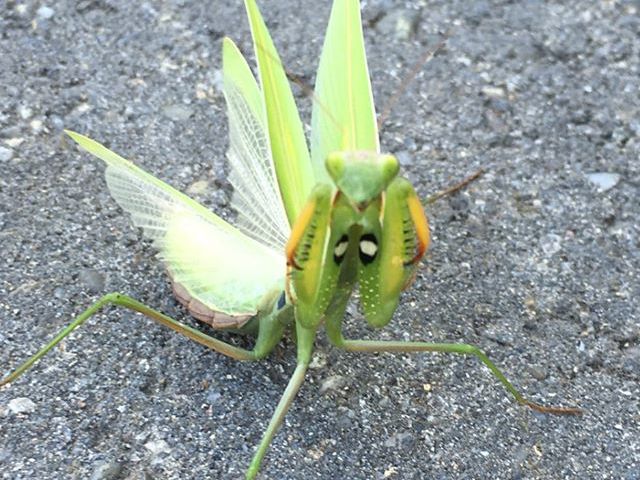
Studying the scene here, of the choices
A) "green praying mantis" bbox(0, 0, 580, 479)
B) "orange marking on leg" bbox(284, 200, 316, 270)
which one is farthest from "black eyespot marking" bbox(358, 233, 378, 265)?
"orange marking on leg" bbox(284, 200, 316, 270)

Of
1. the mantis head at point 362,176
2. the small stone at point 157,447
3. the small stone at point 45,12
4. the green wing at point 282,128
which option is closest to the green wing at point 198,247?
the green wing at point 282,128

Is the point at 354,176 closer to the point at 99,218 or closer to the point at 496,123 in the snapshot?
the point at 99,218

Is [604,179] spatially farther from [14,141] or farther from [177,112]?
[14,141]

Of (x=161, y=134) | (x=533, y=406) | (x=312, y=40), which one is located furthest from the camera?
(x=312, y=40)

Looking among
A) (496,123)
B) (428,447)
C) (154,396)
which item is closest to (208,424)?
(154,396)

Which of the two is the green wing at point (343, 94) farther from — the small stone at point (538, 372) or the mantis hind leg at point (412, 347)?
the small stone at point (538, 372)

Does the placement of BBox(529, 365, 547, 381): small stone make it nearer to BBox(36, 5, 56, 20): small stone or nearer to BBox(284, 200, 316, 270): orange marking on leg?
BBox(284, 200, 316, 270): orange marking on leg
